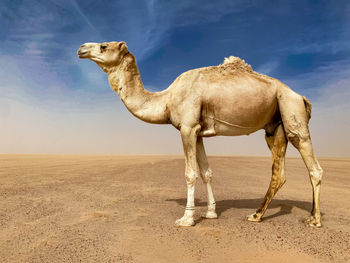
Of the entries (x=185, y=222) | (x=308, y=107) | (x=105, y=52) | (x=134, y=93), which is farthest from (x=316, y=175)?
(x=105, y=52)

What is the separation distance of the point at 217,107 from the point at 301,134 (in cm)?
195

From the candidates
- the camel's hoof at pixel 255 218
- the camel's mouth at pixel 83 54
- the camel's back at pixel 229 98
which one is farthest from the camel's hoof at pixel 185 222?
the camel's mouth at pixel 83 54

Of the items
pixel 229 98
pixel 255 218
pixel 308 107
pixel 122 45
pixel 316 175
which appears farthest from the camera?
pixel 122 45

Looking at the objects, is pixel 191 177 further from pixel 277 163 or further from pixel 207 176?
pixel 277 163

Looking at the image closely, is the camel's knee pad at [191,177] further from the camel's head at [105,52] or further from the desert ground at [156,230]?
the camel's head at [105,52]

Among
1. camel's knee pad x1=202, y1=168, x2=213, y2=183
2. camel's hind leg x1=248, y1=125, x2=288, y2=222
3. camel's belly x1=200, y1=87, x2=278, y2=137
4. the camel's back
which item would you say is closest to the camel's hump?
the camel's back

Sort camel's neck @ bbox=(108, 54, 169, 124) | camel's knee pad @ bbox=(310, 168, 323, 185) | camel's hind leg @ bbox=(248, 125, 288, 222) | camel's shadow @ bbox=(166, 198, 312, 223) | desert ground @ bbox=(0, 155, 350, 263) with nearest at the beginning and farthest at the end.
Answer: desert ground @ bbox=(0, 155, 350, 263), camel's knee pad @ bbox=(310, 168, 323, 185), camel's hind leg @ bbox=(248, 125, 288, 222), camel's neck @ bbox=(108, 54, 169, 124), camel's shadow @ bbox=(166, 198, 312, 223)

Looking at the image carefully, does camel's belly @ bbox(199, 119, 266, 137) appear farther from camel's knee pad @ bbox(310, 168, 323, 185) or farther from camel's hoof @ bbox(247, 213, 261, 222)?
camel's hoof @ bbox(247, 213, 261, 222)

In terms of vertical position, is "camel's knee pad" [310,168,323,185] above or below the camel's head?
below

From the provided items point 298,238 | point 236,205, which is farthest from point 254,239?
point 236,205

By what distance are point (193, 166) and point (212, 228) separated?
52.7 inches

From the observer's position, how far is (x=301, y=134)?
5832 millimetres

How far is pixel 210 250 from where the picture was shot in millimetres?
4320

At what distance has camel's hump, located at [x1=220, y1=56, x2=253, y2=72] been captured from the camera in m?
6.46
